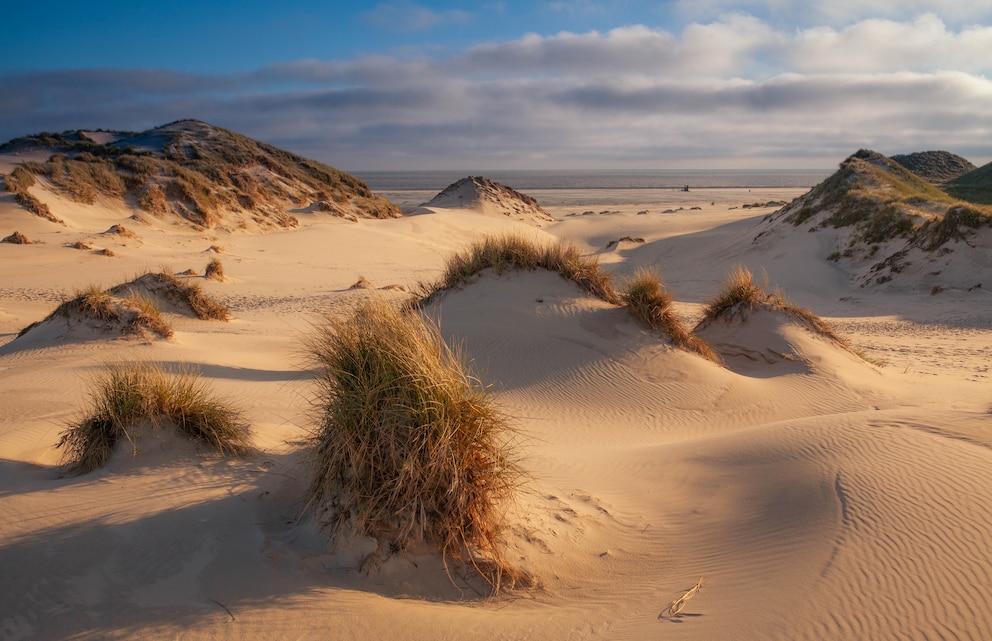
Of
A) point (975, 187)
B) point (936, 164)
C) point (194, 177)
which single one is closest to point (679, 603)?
point (194, 177)

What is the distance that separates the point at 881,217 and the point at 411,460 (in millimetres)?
20977

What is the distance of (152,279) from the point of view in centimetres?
1252

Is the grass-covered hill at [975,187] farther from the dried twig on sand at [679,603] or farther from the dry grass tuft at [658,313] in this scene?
the dried twig on sand at [679,603]

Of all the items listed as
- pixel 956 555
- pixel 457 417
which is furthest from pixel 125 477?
pixel 956 555

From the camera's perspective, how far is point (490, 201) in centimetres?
4541

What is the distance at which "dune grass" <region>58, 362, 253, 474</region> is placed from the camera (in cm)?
426

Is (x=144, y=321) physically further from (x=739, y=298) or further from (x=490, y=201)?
(x=490, y=201)

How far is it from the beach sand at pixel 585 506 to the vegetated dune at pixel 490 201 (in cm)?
3445

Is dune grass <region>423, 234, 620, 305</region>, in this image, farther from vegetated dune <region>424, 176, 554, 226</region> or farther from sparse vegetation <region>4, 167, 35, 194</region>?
vegetated dune <region>424, 176, 554, 226</region>

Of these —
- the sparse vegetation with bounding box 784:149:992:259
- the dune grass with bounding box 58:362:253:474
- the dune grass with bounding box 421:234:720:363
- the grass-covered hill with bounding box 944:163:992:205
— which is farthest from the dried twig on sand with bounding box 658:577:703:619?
the grass-covered hill with bounding box 944:163:992:205

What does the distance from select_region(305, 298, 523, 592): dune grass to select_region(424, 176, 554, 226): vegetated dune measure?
3925 centimetres

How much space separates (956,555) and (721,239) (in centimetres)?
2543

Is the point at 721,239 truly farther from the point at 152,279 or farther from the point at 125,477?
the point at 125,477

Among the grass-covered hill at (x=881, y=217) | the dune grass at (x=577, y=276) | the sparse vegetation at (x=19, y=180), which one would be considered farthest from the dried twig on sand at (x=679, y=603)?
the sparse vegetation at (x=19, y=180)
